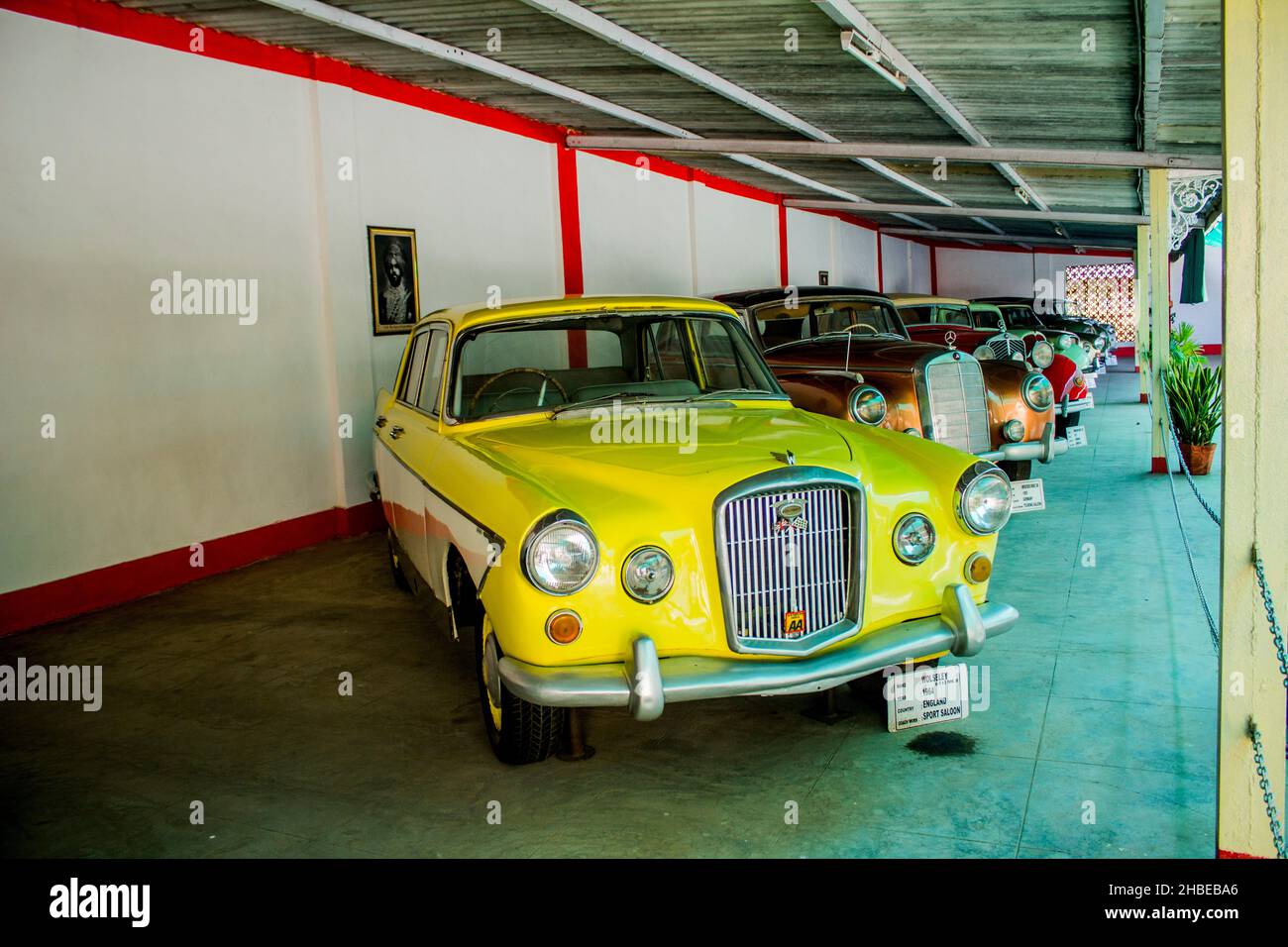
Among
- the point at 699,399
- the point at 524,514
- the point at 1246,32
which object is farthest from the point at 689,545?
the point at 1246,32

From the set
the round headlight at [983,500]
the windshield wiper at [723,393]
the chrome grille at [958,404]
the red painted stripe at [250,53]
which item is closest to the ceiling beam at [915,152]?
the red painted stripe at [250,53]

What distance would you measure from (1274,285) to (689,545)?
69.4 inches

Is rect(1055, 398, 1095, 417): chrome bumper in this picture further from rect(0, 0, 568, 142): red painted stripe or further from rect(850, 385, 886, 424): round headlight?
rect(0, 0, 568, 142): red painted stripe

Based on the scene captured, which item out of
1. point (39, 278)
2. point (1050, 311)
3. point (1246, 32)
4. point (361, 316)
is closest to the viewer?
point (1246, 32)

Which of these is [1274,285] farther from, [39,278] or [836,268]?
[836,268]

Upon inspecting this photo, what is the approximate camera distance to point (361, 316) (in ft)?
26.7

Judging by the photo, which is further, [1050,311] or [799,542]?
[1050,311]

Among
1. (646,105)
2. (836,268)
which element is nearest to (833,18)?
(646,105)

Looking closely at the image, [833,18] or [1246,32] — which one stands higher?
[833,18]

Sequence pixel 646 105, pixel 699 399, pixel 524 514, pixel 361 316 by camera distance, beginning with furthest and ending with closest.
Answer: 1. pixel 646 105
2. pixel 361 316
3. pixel 699 399
4. pixel 524 514

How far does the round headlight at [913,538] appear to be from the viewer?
362cm

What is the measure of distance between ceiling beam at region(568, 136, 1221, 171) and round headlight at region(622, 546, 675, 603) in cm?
670

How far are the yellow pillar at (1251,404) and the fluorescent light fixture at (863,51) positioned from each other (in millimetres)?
4673

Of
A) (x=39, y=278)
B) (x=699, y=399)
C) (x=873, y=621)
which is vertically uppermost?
(x=39, y=278)
